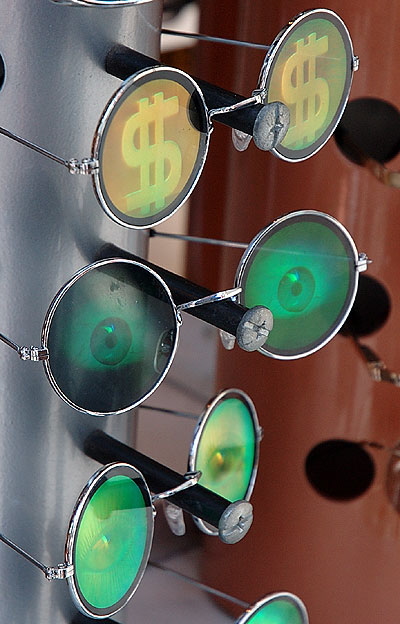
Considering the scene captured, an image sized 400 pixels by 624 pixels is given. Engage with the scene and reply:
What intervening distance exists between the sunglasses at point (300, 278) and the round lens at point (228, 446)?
0.14 feet

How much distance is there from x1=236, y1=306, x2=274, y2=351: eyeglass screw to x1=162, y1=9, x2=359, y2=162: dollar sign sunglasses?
6 cm

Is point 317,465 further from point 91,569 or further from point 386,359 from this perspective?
point 91,569

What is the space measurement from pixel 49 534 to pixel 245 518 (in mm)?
71

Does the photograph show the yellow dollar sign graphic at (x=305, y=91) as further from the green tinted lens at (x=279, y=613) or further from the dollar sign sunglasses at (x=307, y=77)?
the green tinted lens at (x=279, y=613)

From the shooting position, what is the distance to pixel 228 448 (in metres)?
0.39

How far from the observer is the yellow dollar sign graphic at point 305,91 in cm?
32

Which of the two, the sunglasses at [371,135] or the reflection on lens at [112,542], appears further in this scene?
the sunglasses at [371,135]

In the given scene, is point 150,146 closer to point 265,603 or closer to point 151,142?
point 151,142

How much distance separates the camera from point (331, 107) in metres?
0.34

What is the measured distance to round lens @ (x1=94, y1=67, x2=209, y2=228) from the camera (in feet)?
0.90

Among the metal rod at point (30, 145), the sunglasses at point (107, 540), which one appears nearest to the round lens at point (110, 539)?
the sunglasses at point (107, 540)

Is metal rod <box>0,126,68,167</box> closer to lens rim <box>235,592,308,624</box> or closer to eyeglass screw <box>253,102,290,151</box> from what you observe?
eyeglass screw <box>253,102,290,151</box>

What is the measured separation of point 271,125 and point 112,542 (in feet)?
0.51

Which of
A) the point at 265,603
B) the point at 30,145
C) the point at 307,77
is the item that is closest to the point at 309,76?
the point at 307,77
